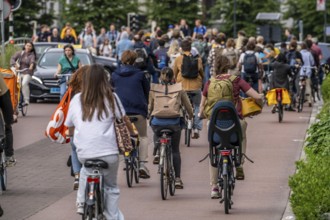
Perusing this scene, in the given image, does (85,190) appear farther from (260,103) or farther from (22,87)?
(22,87)

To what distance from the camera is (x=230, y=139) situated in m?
13.7

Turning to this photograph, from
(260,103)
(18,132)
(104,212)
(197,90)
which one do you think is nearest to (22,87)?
(18,132)

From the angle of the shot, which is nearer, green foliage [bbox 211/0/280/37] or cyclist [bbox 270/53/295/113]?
cyclist [bbox 270/53/295/113]

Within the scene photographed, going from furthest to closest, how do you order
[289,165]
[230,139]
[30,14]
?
[30,14] < [289,165] < [230,139]

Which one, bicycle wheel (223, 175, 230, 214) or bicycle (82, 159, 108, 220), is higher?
bicycle (82, 159, 108, 220)

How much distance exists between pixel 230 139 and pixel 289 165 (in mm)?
5017

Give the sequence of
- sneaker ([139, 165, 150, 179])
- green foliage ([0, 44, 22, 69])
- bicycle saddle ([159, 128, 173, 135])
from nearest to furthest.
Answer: bicycle saddle ([159, 128, 173, 135]), sneaker ([139, 165, 150, 179]), green foliage ([0, 44, 22, 69])

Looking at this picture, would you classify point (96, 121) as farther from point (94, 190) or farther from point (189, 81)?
point (189, 81)

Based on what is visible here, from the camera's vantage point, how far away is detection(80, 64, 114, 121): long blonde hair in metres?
10.2

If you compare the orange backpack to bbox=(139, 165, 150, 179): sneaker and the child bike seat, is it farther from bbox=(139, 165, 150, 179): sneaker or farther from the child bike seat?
the child bike seat

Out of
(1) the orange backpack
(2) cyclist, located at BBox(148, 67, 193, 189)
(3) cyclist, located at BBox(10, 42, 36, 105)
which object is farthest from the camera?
(3) cyclist, located at BBox(10, 42, 36, 105)

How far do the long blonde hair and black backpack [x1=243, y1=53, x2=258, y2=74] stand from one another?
19078 millimetres

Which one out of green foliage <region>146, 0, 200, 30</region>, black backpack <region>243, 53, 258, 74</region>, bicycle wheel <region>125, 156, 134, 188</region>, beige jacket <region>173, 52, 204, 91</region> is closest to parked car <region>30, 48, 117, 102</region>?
black backpack <region>243, 53, 258, 74</region>

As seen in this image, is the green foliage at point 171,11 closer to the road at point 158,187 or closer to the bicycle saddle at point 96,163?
the road at point 158,187
